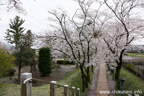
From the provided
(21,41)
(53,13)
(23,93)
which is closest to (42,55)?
(21,41)

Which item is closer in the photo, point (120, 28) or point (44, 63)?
point (120, 28)

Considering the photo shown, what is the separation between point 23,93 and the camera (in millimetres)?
1937

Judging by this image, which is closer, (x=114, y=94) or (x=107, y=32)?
(x=114, y=94)

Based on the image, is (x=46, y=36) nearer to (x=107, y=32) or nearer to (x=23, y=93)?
(x=107, y=32)

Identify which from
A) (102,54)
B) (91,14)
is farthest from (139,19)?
(102,54)

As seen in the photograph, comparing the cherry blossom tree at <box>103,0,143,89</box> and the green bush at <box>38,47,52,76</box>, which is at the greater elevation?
the cherry blossom tree at <box>103,0,143,89</box>

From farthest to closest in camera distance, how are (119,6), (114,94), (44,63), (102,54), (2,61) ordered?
1. (44,63)
2. (102,54)
3. (114,94)
4. (119,6)
5. (2,61)

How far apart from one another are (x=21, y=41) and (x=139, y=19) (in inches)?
352

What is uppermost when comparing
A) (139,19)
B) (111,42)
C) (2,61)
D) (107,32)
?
(139,19)

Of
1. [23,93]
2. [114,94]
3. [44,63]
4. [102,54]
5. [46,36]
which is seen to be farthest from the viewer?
[44,63]

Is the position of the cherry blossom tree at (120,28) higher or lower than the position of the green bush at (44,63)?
higher

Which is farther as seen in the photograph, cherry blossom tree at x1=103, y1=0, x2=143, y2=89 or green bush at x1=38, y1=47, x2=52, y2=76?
green bush at x1=38, y1=47, x2=52, y2=76

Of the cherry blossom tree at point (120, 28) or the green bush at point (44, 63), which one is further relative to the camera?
the green bush at point (44, 63)

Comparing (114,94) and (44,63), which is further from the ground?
(44,63)
